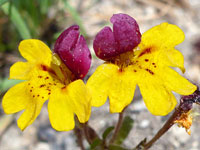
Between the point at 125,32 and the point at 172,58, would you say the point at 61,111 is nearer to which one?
Result: the point at 125,32

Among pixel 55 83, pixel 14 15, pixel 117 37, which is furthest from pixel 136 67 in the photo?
pixel 14 15

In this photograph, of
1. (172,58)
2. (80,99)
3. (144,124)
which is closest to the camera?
(80,99)

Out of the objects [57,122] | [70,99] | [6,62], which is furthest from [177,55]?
[6,62]

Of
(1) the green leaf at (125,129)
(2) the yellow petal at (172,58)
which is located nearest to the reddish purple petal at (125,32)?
(2) the yellow petal at (172,58)

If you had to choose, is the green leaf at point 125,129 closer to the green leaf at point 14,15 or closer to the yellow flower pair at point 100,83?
the yellow flower pair at point 100,83

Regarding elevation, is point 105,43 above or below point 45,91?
above

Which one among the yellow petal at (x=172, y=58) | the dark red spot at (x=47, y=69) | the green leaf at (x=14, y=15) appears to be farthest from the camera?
the green leaf at (x=14, y=15)
